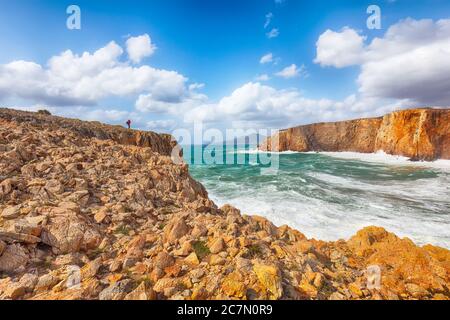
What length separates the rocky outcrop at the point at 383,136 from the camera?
136 ft

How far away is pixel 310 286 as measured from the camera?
352 centimetres

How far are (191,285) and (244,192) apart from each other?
15.6m

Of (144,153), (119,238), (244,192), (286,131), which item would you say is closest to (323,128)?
(286,131)

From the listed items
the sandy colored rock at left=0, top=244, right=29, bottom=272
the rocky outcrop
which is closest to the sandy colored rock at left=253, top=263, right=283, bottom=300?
the sandy colored rock at left=0, top=244, right=29, bottom=272

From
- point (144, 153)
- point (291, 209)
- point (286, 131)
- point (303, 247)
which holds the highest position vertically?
point (286, 131)

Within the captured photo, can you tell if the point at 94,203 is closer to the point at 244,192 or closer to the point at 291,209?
the point at 291,209

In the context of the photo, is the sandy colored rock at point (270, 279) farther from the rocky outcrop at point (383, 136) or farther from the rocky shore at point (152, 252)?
the rocky outcrop at point (383, 136)

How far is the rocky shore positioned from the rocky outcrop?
49.8 meters

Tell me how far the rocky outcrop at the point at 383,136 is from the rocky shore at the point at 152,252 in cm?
4977

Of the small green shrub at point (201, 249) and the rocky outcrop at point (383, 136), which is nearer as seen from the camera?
the small green shrub at point (201, 249)

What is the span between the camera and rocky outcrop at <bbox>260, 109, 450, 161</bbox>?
41.5 meters
